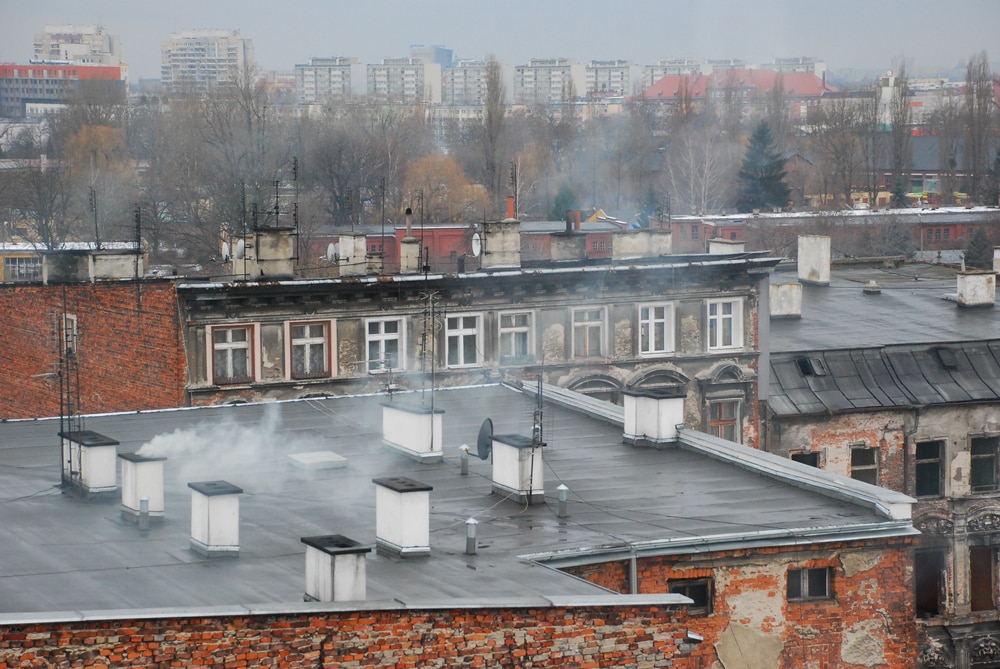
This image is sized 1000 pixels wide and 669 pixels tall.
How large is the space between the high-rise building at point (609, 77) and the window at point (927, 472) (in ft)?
367

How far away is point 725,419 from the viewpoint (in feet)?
125

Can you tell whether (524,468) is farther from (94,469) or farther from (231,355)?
(231,355)

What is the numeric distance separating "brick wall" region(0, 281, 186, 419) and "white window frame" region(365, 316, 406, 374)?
3.87 meters

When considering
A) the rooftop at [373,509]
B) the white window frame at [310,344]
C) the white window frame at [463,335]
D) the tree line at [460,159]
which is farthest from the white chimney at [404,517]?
the tree line at [460,159]

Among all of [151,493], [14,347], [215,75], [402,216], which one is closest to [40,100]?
[215,75]

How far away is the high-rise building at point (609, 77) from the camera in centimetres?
15638

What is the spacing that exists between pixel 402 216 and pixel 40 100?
80.6 meters

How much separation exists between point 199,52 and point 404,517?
489 ft

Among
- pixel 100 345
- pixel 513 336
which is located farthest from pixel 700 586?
pixel 100 345

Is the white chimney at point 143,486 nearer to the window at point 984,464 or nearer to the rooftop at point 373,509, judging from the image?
the rooftop at point 373,509

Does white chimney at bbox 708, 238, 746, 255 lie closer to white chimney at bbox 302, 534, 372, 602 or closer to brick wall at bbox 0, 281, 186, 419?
brick wall at bbox 0, 281, 186, 419

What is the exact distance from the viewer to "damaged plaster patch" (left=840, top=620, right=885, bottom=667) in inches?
742

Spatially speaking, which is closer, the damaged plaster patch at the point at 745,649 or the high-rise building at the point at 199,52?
the damaged plaster patch at the point at 745,649

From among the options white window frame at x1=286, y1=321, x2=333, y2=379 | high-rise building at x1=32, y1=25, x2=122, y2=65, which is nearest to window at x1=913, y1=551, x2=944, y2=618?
white window frame at x1=286, y1=321, x2=333, y2=379
